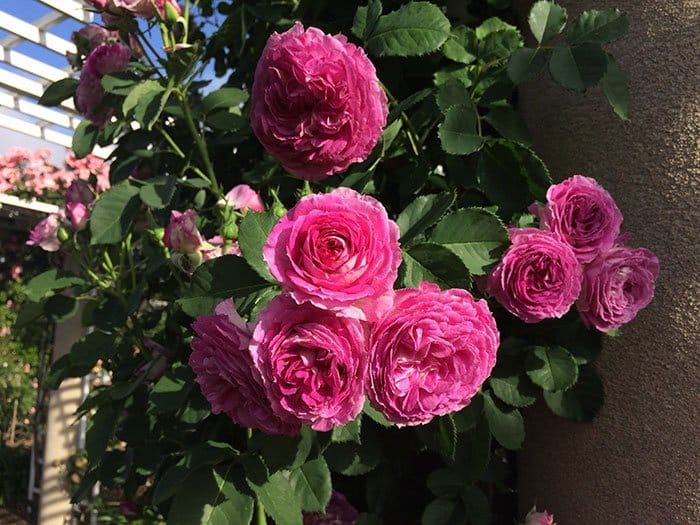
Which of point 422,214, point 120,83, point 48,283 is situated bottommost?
point 422,214

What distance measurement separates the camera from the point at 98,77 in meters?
1.28

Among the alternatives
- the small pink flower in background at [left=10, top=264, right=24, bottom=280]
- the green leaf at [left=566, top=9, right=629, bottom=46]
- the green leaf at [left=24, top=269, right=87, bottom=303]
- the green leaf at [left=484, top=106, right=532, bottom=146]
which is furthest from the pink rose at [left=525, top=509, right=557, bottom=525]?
the small pink flower in background at [left=10, top=264, right=24, bottom=280]

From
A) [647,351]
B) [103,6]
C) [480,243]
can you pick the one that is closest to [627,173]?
[647,351]

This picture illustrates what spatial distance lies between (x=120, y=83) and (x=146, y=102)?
0.12 m

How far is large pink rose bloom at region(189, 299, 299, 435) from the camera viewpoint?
0.68 metres

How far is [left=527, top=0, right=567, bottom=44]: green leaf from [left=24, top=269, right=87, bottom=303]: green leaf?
1.13 metres

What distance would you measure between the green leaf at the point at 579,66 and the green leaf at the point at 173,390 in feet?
2.60

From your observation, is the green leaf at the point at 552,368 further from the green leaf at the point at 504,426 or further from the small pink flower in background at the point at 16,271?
the small pink flower in background at the point at 16,271

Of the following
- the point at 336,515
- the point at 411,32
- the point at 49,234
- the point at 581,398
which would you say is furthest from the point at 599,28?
the point at 49,234

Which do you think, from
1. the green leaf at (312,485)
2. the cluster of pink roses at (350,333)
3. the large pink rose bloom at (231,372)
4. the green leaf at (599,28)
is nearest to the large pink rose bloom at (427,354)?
the cluster of pink roses at (350,333)

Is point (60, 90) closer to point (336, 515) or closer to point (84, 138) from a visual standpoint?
point (84, 138)

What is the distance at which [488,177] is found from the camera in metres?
1.11

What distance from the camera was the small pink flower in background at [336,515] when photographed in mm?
1177

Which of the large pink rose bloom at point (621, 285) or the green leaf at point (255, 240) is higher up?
the green leaf at point (255, 240)
